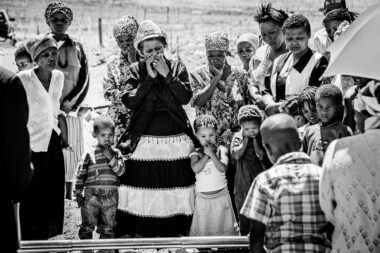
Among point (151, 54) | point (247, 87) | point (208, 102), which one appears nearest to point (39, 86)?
point (151, 54)

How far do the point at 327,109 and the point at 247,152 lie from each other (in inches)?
35.0

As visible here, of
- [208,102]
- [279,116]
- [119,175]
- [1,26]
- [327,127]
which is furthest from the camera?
[1,26]

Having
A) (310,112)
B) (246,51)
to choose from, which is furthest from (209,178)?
(246,51)

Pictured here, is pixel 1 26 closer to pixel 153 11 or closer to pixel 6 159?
pixel 153 11

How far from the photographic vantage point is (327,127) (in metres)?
4.86

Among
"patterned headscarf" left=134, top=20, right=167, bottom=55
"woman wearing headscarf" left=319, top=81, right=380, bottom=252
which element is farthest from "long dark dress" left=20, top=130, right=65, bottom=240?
"woman wearing headscarf" left=319, top=81, right=380, bottom=252

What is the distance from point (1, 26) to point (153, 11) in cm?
903

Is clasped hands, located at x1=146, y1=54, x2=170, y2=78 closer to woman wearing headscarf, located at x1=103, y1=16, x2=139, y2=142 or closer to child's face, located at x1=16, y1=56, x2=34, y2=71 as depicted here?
woman wearing headscarf, located at x1=103, y1=16, x2=139, y2=142

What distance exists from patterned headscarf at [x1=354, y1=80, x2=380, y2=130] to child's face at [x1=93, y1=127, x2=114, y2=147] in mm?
2516

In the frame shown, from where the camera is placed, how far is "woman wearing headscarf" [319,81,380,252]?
10.9 ft

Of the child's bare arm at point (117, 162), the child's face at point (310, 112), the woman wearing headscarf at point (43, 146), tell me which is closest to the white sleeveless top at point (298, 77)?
the child's face at point (310, 112)

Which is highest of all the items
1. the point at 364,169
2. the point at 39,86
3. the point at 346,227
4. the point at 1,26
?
the point at 1,26

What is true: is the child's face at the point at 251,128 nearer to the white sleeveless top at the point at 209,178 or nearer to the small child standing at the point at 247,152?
the small child standing at the point at 247,152

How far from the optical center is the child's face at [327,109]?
4812mm
